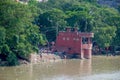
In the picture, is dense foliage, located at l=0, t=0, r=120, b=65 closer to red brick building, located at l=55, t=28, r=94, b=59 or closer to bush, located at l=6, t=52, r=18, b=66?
bush, located at l=6, t=52, r=18, b=66

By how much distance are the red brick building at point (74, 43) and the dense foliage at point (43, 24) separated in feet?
5.71

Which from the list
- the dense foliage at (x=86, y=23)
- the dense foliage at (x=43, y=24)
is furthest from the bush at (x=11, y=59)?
the dense foliage at (x=86, y=23)

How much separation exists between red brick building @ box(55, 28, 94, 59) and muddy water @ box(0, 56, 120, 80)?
2.79 m

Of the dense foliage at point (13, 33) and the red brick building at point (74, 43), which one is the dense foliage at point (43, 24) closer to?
the dense foliage at point (13, 33)

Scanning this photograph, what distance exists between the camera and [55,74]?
38781mm

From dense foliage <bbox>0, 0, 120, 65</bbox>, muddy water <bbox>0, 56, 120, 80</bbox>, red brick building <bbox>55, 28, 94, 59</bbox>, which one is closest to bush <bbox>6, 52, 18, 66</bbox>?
dense foliage <bbox>0, 0, 120, 65</bbox>

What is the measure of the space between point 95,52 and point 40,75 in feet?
61.5

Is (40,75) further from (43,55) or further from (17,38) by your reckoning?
(43,55)

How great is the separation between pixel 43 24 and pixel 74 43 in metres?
6.78

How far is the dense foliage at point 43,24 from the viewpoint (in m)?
43.6

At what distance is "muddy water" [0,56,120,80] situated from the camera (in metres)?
37.3

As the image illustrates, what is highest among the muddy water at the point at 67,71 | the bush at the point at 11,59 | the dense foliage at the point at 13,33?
the dense foliage at the point at 13,33

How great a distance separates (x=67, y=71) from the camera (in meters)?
40.7

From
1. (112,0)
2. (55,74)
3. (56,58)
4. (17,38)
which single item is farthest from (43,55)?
(112,0)
